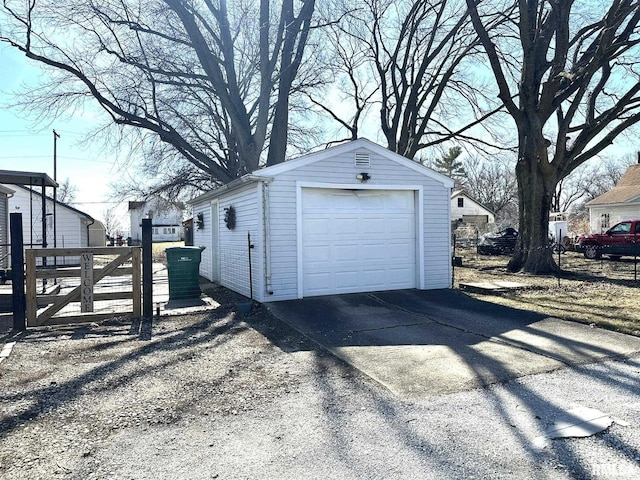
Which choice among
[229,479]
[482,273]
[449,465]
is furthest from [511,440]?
[482,273]

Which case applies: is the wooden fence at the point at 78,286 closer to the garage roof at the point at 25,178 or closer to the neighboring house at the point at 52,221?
the garage roof at the point at 25,178

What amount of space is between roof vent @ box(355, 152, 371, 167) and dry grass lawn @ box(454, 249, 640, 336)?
3.66m

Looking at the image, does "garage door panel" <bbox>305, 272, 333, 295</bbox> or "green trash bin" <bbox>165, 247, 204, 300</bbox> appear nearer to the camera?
"garage door panel" <bbox>305, 272, 333, 295</bbox>

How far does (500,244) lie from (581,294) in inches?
505

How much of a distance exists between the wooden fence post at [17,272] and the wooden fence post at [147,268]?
171cm

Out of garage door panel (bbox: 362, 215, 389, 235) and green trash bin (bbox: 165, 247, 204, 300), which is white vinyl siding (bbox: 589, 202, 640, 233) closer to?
garage door panel (bbox: 362, 215, 389, 235)

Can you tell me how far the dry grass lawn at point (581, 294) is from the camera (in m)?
7.03

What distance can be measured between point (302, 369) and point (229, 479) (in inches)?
84.3

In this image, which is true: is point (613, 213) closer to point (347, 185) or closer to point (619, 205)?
point (619, 205)

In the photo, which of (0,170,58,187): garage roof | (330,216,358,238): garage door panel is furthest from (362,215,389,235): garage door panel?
(0,170,58,187): garage roof

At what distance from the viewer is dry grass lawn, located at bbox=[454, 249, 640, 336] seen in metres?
7.03

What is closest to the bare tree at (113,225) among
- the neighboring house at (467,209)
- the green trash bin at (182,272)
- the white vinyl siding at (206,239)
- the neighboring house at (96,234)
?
the neighboring house at (96,234)

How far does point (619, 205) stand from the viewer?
25219mm

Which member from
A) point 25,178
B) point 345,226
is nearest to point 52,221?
point 25,178
